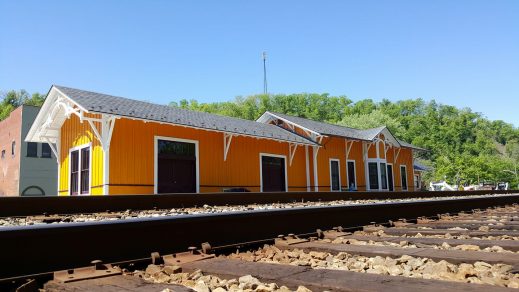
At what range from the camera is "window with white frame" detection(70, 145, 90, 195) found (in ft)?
50.8

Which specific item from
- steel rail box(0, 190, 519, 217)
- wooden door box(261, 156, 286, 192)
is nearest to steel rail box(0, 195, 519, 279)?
steel rail box(0, 190, 519, 217)

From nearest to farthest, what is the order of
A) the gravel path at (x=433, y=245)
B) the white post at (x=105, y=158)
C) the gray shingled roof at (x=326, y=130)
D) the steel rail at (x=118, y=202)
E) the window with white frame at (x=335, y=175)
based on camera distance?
the gravel path at (x=433, y=245)
the steel rail at (x=118, y=202)
the white post at (x=105, y=158)
the gray shingled roof at (x=326, y=130)
the window with white frame at (x=335, y=175)

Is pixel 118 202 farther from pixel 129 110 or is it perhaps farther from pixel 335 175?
pixel 335 175

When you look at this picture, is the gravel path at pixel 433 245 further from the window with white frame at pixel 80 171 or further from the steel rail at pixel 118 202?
the window with white frame at pixel 80 171

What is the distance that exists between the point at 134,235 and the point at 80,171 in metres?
14.6

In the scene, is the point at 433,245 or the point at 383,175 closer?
the point at 433,245

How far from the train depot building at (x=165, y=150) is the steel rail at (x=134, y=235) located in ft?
34.8

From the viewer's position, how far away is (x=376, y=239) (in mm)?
3373

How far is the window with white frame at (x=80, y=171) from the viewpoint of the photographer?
50.8 feet

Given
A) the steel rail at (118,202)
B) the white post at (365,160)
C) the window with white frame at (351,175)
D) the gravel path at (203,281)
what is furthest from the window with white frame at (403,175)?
the gravel path at (203,281)

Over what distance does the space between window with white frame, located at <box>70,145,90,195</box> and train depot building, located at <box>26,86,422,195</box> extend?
4 cm

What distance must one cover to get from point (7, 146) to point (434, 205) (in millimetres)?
34946

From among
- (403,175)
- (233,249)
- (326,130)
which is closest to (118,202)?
(233,249)

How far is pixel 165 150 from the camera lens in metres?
15.7
